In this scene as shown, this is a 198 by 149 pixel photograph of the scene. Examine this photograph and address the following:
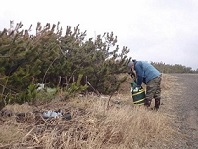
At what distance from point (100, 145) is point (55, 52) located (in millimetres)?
4102

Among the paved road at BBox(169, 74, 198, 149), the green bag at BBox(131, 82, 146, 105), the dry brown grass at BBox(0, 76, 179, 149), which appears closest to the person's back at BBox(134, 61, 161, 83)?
the green bag at BBox(131, 82, 146, 105)

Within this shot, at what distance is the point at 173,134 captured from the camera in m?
8.37

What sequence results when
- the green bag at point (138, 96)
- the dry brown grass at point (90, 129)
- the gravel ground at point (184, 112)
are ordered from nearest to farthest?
the dry brown grass at point (90, 129) < the gravel ground at point (184, 112) < the green bag at point (138, 96)

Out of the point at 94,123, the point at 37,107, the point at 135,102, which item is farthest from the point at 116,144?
the point at 135,102

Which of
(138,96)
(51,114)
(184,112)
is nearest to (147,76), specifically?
(138,96)

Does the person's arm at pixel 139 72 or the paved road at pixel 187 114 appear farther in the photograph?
the person's arm at pixel 139 72

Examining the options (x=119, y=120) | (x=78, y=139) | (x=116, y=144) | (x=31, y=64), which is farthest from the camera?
(x=31, y=64)

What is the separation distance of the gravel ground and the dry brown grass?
0.29 metres

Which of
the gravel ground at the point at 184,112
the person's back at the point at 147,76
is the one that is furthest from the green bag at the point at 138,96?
the gravel ground at the point at 184,112

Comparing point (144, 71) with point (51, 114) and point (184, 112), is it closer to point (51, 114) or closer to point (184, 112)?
point (184, 112)

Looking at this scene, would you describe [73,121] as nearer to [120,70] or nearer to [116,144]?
[116,144]

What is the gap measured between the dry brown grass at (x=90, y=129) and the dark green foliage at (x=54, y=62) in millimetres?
486

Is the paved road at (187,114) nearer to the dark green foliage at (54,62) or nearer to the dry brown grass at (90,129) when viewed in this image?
the dry brown grass at (90,129)

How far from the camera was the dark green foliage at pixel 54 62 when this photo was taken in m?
7.28
